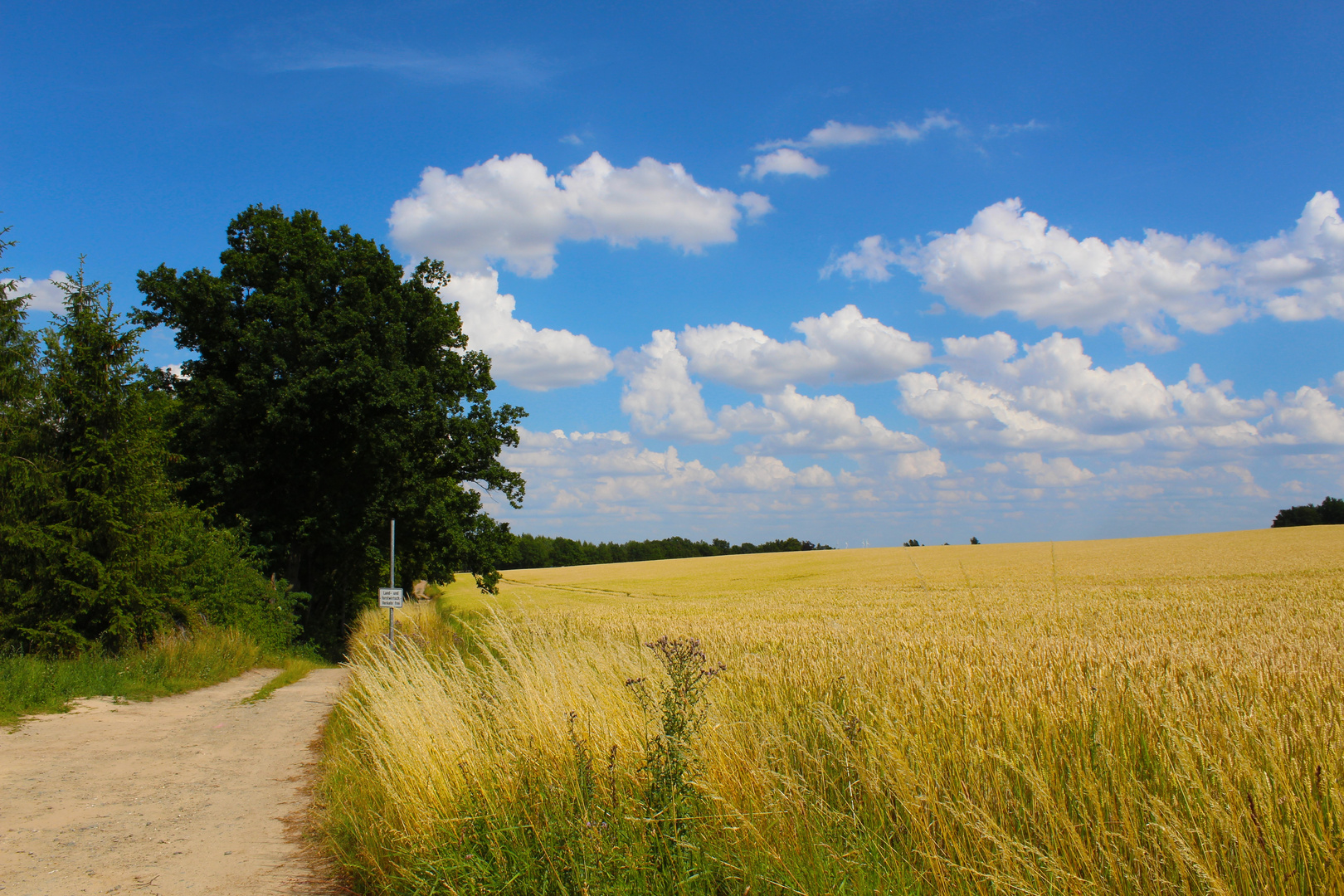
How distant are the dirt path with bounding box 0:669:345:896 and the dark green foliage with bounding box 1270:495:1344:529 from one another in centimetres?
9156

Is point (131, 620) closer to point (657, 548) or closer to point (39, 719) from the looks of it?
point (39, 719)

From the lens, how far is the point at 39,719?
1032cm

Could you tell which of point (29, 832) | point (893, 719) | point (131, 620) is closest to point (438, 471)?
point (131, 620)

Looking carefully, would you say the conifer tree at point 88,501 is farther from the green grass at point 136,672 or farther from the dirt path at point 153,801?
the dirt path at point 153,801

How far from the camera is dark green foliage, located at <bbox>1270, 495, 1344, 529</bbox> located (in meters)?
72.8

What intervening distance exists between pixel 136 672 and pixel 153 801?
8.85 m

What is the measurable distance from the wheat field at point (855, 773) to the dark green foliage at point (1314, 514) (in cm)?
8660

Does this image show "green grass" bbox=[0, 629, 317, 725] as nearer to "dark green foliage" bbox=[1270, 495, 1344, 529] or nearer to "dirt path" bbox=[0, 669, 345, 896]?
"dirt path" bbox=[0, 669, 345, 896]

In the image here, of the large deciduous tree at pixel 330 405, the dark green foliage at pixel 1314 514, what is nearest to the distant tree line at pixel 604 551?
the dark green foliage at pixel 1314 514

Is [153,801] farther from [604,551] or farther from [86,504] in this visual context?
[604,551]

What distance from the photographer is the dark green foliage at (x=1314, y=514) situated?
7281 centimetres

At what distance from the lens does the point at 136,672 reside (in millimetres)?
13648

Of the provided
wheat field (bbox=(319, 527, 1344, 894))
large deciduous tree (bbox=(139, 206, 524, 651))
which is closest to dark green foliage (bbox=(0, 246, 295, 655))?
large deciduous tree (bbox=(139, 206, 524, 651))

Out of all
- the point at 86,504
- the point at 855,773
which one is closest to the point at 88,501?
the point at 86,504
